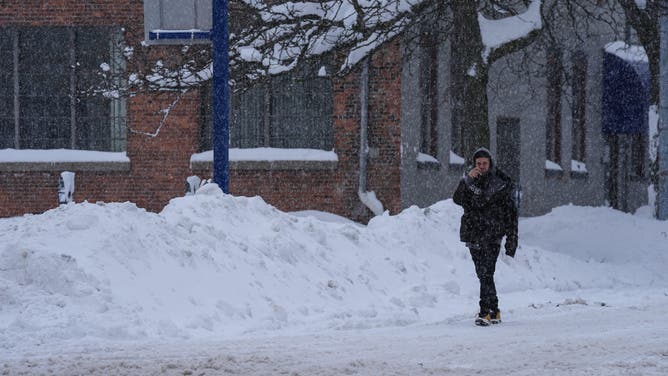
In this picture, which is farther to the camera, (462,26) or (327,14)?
(462,26)

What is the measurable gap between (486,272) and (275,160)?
10991mm

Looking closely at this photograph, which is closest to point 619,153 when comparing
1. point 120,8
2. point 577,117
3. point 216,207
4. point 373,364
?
point 577,117

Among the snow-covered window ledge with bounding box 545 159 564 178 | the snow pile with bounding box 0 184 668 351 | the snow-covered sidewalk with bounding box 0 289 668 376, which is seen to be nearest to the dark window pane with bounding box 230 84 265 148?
the snow pile with bounding box 0 184 668 351

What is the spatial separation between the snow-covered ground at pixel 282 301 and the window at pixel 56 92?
26.1 feet

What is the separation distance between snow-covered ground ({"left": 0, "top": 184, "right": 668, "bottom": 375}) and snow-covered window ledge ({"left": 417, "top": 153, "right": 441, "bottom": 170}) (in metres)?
5.95

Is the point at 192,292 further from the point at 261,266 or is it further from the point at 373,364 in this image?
the point at 373,364

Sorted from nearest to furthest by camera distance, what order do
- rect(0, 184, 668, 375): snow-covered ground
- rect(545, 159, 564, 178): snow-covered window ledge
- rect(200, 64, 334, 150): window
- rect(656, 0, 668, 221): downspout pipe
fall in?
rect(0, 184, 668, 375): snow-covered ground
rect(656, 0, 668, 221): downspout pipe
rect(200, 64, 334, 150): window
rect(545, 159, 564, 178): snow-covered window ledge

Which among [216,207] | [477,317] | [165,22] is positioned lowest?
[477,317]

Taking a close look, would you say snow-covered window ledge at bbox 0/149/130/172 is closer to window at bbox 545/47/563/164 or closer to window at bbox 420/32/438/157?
window at bbox 420/32/438/157

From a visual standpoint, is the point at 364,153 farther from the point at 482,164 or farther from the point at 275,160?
the point at 482,164

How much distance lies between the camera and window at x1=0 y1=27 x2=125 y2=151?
70.1ft

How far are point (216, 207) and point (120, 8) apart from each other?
9.24 meters

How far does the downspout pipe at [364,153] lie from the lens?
2091cm

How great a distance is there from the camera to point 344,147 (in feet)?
69.4
